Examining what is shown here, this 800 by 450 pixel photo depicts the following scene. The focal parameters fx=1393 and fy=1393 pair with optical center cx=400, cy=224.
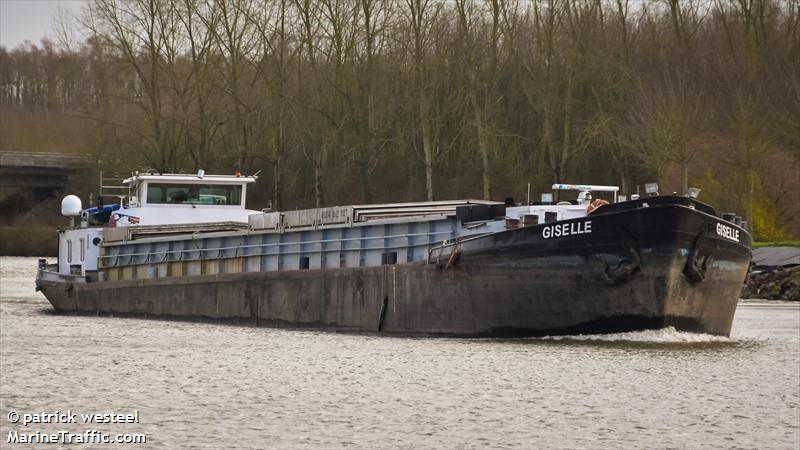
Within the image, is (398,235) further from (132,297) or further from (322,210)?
(132,297)

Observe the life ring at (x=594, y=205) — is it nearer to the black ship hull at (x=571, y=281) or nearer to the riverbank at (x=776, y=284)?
the black ship hull at (x=571, y=281)

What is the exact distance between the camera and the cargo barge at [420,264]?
86.1 feet

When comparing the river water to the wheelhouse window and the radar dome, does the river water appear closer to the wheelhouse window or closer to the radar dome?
the wheelhouse window

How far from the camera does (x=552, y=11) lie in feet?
202

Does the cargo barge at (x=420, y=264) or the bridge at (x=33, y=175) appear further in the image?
the bridge at (x=33, y=175)

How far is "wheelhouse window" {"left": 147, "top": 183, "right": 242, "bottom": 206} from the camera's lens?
40594mm

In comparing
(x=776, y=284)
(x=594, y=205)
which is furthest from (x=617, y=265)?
(x=776, y=284)

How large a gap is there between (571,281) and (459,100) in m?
35.2

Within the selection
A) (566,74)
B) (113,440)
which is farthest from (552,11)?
(113,440)

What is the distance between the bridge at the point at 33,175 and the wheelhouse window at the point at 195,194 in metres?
41.7

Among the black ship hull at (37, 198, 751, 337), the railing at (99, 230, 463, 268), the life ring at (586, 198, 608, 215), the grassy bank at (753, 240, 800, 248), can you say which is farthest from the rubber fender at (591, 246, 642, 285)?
the grassy bank at (753, 240, 800, 248)

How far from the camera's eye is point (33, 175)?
3383 inches

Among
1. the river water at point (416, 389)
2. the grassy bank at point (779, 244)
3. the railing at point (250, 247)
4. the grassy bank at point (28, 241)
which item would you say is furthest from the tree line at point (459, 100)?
the river water at point (416, 389)

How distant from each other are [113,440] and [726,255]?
15.7m
